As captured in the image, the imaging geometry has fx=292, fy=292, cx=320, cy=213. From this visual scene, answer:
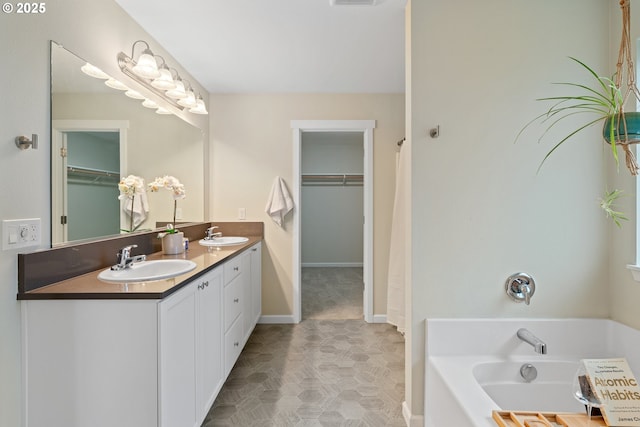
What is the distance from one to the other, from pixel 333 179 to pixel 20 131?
4936 mm

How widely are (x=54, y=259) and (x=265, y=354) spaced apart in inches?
67.0

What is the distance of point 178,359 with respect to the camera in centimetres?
129

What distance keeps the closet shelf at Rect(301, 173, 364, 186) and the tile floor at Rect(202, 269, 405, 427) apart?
11.1 feet

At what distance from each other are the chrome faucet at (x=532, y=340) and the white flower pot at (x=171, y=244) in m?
2.17

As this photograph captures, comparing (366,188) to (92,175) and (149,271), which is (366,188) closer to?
(149,271)

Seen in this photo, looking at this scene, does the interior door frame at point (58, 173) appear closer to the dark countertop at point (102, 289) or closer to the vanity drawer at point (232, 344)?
the dark countertop at point (102, 289)

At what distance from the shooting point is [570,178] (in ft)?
5.19

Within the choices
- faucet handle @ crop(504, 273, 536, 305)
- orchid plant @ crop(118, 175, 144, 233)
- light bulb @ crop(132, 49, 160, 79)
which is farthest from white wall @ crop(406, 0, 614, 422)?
orchid plant @ crop(118, 175, 144, 233)

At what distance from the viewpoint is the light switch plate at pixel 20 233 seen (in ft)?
3.73

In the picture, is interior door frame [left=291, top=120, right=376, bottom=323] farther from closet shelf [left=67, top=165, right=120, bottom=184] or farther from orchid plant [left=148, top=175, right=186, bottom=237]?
closet shelf [left=67, top=165, right=120, bottom=184]

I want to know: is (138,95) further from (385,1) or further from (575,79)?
(575,79)

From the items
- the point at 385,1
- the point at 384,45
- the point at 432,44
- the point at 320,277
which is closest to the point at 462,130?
the point at 432,44

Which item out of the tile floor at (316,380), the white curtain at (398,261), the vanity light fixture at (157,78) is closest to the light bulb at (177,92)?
the vanity light fixture at (157,78)

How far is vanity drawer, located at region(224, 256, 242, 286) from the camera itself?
196 centimetres
